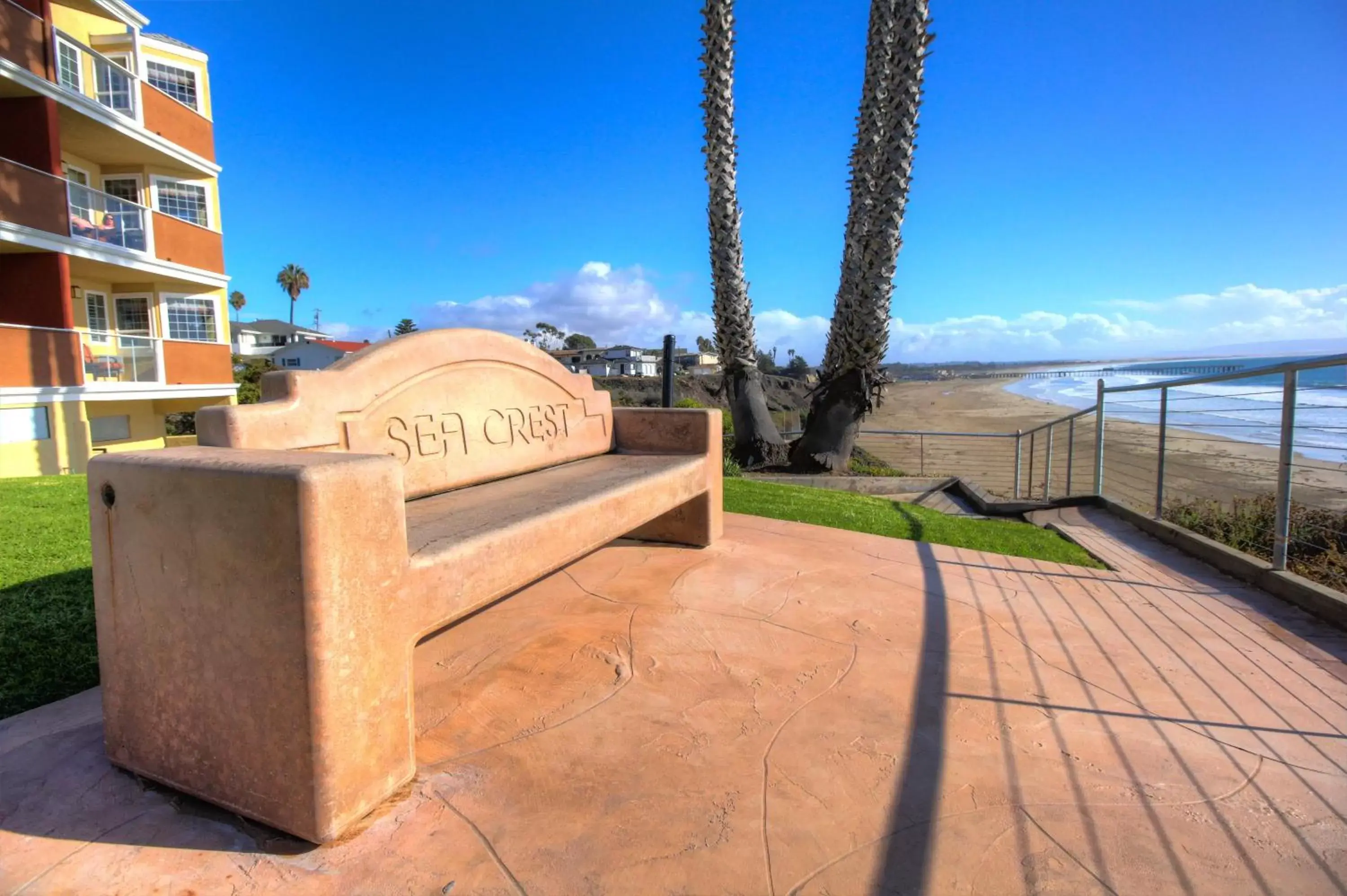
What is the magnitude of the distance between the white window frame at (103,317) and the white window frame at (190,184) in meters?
2.32

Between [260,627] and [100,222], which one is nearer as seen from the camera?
[260,627]

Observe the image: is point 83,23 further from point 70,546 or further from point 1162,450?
point 1162,450

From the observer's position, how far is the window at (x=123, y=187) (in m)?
15.7

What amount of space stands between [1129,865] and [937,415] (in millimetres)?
38332

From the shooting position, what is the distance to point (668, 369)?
10.8 m

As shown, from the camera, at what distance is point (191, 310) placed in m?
17.0

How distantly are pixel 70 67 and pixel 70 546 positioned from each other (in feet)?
48.6

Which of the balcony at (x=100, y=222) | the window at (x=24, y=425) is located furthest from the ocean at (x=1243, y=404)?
the balcony at (x=100, y=222)

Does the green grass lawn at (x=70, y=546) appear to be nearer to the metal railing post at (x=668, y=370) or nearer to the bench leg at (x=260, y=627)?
the bench leg at (x=260, y=627)

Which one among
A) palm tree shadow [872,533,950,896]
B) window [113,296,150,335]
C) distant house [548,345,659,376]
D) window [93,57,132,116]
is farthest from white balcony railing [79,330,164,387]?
distant house [548,345,659,376]

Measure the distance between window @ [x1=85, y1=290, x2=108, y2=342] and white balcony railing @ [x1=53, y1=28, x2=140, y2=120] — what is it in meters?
4.05

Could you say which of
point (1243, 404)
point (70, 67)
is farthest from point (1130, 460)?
point (1243, 404)

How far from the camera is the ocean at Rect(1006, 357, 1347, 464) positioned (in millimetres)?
5086

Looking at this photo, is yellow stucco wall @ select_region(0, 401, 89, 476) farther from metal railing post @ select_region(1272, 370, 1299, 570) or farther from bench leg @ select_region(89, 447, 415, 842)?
metal railing post @ select_region(1272, 370, 1299, 570)
